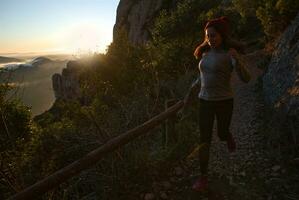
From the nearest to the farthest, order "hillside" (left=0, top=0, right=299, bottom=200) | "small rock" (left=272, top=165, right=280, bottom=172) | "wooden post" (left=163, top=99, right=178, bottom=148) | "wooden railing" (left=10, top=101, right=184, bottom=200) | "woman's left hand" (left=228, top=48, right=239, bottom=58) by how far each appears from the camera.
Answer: "wooden railing" (left=10, top=101, right=184, bottom=200), "woman's left hand" (left=228, top=48, right=239, bottom=58), "hillside" (left=0, top=0, right=299, bottom=200), "small rock" (left=272, top=165, right=280, bottom=172), "wooden post" (left=163, top=99, right=178, bottom=148)

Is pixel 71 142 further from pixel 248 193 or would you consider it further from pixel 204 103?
pixel 248 193

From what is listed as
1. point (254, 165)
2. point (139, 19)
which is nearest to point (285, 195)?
point (254, 165)

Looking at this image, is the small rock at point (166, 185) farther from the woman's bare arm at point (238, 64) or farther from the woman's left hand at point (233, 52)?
the woman's left hand at point (233, 52)

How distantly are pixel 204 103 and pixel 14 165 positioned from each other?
10.1 feet

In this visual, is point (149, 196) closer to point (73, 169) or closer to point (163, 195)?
point (163, 195)

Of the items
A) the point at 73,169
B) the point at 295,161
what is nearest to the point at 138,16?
the point at 295,161

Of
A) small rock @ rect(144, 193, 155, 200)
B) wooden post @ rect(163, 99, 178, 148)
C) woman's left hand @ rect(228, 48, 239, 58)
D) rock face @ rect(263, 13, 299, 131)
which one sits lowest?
small rock @ rect(144, 193, 155, 200)

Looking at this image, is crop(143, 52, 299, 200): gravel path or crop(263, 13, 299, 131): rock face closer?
crop(143, 52, 299, 200): gravel path

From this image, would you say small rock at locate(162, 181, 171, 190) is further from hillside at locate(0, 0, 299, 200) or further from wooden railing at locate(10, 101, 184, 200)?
wooden railing at locate(10, 101, 184, 200)

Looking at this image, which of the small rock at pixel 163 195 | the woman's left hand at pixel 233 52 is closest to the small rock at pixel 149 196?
the small rock at pixel 163 195

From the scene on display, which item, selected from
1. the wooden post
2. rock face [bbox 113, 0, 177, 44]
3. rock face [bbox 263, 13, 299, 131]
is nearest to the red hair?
the wooden post

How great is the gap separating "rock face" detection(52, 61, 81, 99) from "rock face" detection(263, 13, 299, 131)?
184ft

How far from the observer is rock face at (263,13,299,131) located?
6523 millimetres

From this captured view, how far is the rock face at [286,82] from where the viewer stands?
652cm
